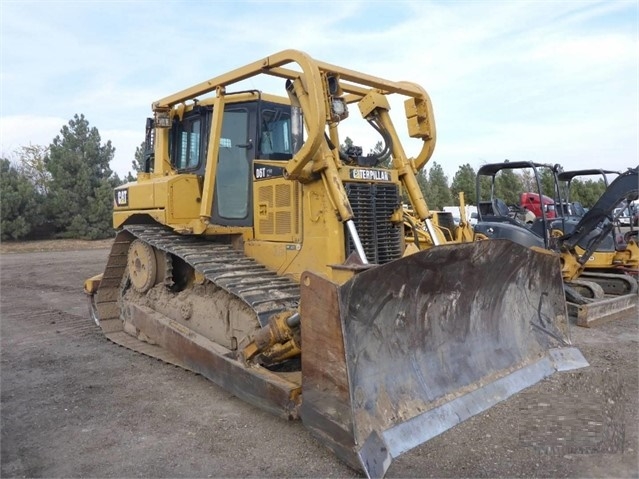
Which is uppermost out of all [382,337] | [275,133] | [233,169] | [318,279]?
[275,133]

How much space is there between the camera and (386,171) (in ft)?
17.2

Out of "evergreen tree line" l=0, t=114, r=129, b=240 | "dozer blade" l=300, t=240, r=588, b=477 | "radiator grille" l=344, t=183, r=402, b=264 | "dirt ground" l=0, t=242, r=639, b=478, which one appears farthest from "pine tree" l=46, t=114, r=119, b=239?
"dozer blade" l=300, t=240, r=588, b=477

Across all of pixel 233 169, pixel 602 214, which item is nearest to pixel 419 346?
pixel 233 169

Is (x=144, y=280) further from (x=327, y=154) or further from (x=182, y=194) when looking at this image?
(x=327, y=154)

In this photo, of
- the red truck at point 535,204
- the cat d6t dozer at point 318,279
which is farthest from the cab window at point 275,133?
the red truck at point 535,204

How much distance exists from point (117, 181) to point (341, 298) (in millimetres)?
24374

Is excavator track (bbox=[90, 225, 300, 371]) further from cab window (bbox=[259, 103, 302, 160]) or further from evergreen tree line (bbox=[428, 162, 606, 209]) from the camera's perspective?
evergreen tree line (bbox=[428, 162, 606, 209])

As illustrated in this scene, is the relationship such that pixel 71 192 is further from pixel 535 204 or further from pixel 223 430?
pixel 223 430

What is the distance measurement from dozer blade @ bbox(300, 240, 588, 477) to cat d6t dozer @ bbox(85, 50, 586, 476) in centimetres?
1

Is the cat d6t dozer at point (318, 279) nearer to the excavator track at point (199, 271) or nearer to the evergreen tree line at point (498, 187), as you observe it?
the excavator track at point (199, 271)

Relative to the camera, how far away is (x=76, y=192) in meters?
24.0

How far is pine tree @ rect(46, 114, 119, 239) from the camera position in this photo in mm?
23703

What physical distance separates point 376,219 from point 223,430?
2286 millimetres

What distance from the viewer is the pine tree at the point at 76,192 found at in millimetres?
23703
